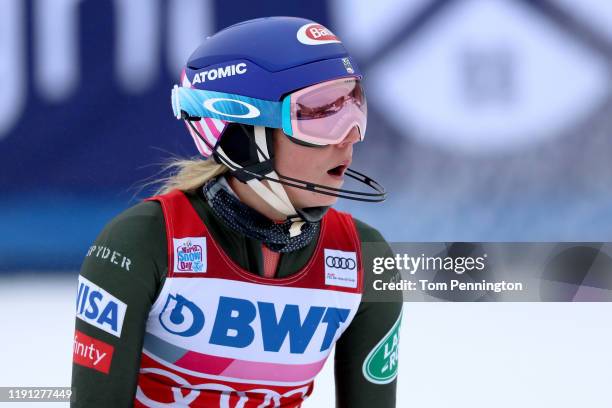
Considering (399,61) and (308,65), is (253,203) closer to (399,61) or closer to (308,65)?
(308,65)

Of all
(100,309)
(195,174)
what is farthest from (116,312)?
(195,174)

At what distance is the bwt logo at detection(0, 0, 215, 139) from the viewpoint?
3201 mm

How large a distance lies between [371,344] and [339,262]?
0.19 meters

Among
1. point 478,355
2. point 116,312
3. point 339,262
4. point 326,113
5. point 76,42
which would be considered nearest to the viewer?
point 116,312

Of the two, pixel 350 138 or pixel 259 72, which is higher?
pixel 259 72

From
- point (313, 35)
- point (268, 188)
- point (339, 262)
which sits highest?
point (313, 35)

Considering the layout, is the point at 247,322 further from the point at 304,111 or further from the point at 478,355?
the point at 478,355

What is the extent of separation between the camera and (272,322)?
1.72 metres

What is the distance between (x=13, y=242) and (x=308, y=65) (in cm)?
189

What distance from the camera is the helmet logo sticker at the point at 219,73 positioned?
68.3 inches

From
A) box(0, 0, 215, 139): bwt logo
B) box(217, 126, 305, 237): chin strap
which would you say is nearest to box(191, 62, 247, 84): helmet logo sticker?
box(217, 126, 305, 237): chin strap

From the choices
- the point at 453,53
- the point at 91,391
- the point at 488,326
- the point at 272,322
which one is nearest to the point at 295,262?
the point at 272,322

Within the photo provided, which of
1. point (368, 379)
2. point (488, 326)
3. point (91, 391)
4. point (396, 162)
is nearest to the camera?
point (91, 391)

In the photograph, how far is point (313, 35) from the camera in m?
1.76
